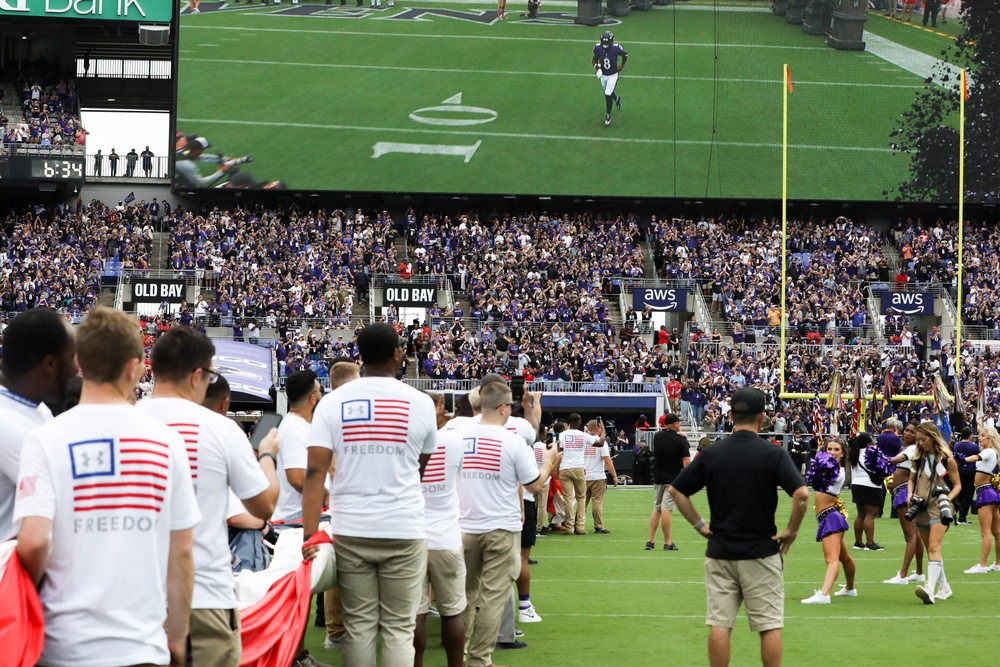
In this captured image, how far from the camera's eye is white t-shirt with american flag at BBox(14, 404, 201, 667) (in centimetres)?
396

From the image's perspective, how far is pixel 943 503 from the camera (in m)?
11.6

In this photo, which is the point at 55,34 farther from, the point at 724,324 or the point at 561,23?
the point at 724,324

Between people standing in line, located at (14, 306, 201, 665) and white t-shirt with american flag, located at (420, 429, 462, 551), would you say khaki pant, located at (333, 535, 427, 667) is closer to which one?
white t-shirt with american flag, located at (420, 429, 462, 551)

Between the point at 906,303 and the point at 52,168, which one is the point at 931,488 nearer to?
the point at 906,303

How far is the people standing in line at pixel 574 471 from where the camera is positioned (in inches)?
712

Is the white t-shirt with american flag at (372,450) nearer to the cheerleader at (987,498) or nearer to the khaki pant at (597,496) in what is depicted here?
the cheerleader at (987,498)

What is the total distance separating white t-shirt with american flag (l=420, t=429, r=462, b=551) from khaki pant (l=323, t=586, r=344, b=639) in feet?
5.92

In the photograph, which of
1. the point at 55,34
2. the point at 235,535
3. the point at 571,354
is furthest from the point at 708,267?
the point at 235,535

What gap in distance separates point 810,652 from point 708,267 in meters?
35.5

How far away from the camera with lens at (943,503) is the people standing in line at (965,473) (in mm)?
3430

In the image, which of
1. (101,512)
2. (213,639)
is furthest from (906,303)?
(101,512)

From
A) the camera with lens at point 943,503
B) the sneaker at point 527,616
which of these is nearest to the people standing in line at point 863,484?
the camera with lens at point 943,503

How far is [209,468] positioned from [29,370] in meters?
0.78

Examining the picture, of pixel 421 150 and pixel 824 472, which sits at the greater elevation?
pixel 421 150
